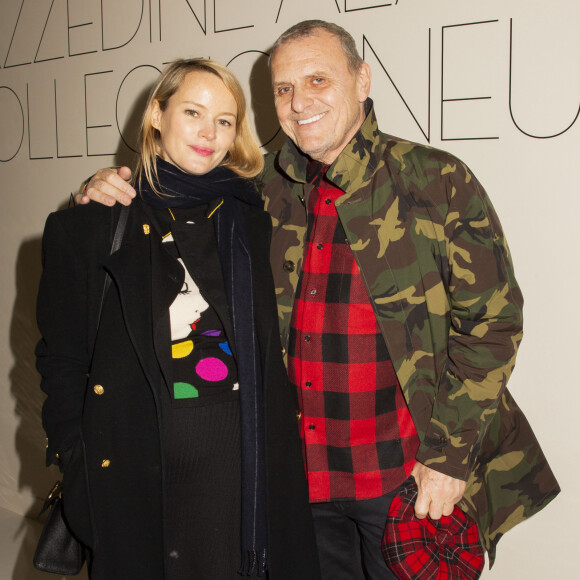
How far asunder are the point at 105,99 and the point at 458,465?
2.38 m

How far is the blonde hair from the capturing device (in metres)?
1.80

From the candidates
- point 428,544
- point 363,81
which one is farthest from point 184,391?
point 363,81

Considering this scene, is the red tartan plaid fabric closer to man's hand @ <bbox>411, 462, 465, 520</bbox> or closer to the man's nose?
man's hand @ <bbox>411, 462, 465, 520</bbox>

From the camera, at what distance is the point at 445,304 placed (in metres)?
1.77

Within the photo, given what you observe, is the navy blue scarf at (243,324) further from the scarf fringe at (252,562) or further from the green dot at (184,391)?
the green dot at (184,391)

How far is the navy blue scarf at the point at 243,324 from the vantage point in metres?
1.73

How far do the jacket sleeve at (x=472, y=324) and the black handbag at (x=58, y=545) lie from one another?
103cm

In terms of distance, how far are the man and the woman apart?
4.6 inches

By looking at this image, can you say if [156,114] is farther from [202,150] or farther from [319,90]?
[319,90]

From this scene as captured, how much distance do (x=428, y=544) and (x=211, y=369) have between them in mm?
770

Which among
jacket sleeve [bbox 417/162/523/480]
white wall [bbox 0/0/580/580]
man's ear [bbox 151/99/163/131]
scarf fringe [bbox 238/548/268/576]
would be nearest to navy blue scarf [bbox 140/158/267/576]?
scarf fringe [bbox 238/548/268/576]

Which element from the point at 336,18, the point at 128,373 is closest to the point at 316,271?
the point at 128,373

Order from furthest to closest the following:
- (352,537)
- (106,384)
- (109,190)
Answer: (352,537) < (109,190) < (106,384)

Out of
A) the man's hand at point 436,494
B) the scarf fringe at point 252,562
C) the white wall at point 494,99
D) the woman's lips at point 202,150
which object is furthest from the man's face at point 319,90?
the scarf fringe at point 252,562
